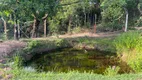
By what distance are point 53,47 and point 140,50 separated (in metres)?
4.80

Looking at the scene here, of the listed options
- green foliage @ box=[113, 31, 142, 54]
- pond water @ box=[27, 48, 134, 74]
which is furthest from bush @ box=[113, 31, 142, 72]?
pond water @ box=[27, 48, 134, 74]

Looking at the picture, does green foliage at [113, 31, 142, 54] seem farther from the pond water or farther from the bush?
the pond water

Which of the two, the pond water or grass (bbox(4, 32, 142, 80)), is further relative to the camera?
the pond water

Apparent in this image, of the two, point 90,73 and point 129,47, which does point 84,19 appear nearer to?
point 129,47

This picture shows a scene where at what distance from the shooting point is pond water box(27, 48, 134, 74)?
827cm

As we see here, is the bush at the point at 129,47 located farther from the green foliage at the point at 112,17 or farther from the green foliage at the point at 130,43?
the green foliage at the point at 112,17

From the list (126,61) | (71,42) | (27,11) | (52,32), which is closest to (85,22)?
(52,32)

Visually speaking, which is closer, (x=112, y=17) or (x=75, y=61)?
(x=75, y=61)

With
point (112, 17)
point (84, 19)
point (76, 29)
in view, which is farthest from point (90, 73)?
point (84, 19)

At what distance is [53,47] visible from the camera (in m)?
11.6

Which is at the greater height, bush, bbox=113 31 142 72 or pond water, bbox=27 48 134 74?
bush, bbox=113 31 142 72

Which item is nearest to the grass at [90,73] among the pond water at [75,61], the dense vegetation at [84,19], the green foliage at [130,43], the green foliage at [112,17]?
the green foliage at [130,43]

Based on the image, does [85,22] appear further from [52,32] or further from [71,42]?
[71,42]

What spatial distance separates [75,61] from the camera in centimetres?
959
